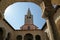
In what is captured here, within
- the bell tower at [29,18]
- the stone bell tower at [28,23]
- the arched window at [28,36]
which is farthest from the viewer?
the bell tower at [29,18]

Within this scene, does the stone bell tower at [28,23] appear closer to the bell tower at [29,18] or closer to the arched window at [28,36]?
the bell tower at [29,18]

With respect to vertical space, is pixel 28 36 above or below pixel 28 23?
below

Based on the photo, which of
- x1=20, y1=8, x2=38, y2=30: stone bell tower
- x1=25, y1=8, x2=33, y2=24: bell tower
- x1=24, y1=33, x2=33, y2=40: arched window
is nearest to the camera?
x1=24, y1=33, x2=33, y2=40: arched window

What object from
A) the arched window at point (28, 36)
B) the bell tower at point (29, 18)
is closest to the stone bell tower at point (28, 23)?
the bell tower at point (29, 18)

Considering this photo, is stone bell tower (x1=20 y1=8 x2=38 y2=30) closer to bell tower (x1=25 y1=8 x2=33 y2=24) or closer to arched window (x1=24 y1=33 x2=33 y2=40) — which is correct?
bell tower (x1=25 y1=8 x2=33 y2=24)

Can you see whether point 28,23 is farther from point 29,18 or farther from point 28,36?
point 28,36

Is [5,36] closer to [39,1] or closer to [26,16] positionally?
[39,1]

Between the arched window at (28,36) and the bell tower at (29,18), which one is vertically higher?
the bell tower at (29,18)

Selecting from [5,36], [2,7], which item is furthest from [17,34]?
[2,7]

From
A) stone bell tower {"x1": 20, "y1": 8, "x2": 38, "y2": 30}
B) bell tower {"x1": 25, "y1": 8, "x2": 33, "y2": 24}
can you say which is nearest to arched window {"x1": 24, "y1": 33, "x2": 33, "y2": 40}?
stone bell tower {"x1": 20, "y1": 8, "x2": 38, "y2": 30}

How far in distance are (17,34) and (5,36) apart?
12.0 feet

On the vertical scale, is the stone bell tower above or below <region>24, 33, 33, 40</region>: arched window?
above

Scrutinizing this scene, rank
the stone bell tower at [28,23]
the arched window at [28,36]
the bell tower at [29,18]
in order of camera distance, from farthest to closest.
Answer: the bell tower at [29,18], the stone bell tower at [28,23], the arched window at [28,36]

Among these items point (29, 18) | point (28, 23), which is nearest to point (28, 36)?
point (28, 23)
